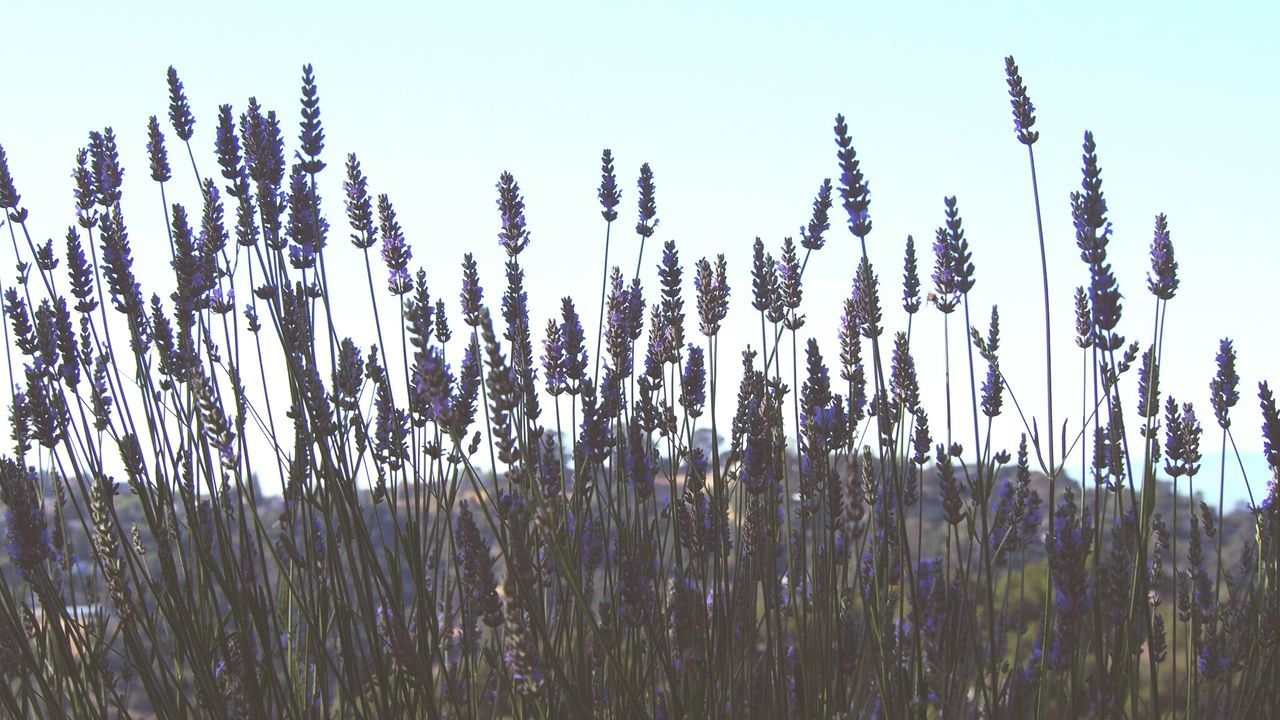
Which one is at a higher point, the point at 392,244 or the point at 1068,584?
the point at 392,244

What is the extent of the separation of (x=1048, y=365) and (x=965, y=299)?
0.41 metres

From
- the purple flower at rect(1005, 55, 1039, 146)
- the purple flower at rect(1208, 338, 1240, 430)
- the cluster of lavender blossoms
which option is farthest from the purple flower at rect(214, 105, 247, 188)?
the purple flower at rect(1208, 338, 1240, 430)

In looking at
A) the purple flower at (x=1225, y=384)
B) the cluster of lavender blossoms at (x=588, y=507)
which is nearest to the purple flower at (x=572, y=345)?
the cluster of lavender blossoms at (x=588, y=507)

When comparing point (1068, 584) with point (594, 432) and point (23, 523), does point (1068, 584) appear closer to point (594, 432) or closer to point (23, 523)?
point (594, 432)

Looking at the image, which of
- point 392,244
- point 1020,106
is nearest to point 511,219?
point 392,244

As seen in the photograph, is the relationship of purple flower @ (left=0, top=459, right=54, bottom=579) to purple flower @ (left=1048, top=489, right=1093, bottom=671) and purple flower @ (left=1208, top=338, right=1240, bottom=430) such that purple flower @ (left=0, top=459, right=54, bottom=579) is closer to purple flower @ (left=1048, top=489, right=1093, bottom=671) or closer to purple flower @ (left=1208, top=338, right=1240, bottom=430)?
purple flower @ (left=1048, top=489, right=1093, bottom=671)

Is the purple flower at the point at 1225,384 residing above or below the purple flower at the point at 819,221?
below

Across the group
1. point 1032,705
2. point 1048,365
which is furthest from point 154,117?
point 1032,705

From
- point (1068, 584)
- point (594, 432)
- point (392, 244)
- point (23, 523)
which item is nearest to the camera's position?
point (1068, 584)

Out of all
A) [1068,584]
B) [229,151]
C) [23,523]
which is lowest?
[1068,584]

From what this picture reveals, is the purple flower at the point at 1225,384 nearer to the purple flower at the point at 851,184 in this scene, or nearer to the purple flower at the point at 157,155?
the purple flower at the point at 851,184

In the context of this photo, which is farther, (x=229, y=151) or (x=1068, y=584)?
(x=229, y=151)

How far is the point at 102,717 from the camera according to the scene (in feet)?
7.78

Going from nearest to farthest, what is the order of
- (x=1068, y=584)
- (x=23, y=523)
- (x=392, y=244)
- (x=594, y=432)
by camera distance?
(x=1068, y=584) → (x=23, y=523) → (x=594, y=432) → (x=392, y=244)
